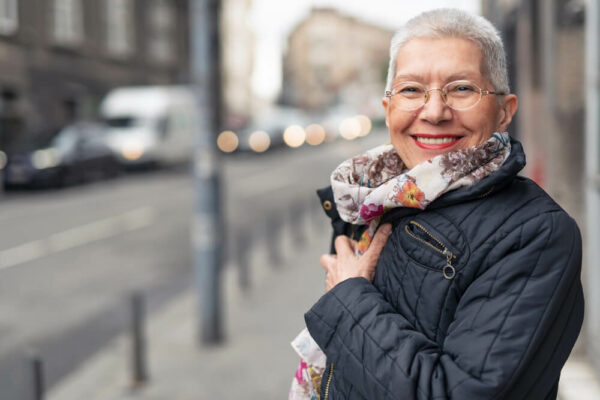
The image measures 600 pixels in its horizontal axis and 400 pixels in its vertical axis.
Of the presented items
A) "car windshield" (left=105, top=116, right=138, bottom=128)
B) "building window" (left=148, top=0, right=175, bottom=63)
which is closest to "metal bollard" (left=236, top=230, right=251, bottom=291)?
"car windshield" (left=105, top=116, right=138, bottom=128)

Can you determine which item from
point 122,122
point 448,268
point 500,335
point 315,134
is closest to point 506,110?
point 448,268

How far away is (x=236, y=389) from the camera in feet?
15.3

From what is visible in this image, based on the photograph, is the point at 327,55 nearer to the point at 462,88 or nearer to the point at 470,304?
the point at 462,88

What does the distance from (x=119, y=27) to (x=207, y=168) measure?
2679 cm

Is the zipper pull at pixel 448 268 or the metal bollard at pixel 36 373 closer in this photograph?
the zipper pull at pixel 448 268

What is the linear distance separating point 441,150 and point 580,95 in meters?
3.33

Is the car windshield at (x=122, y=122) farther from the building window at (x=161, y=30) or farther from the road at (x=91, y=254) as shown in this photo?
the building window at (x=161, y=30)

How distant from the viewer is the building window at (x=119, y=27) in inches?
1159

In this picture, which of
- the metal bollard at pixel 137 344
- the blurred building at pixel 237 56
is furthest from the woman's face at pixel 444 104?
the blurred building at pixel 237 56

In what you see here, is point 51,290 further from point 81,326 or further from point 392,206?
point 392,206

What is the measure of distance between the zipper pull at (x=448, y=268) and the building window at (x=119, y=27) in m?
29.7

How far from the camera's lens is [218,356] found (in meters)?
5.41

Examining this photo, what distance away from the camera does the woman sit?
1310mm

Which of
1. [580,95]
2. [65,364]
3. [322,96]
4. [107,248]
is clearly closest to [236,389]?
[65,364]
